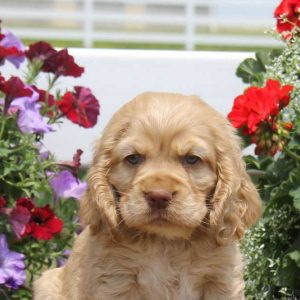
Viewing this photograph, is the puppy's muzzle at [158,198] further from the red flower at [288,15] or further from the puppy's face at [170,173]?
the red flower at [288,15]

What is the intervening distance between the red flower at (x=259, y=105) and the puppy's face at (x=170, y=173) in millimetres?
1059

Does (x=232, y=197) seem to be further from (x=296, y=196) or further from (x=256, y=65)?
(x=256, y=65)

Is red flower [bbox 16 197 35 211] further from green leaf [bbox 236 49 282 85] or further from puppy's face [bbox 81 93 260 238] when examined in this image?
green leaf [bbox 236 49 282 85]

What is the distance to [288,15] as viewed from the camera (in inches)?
278

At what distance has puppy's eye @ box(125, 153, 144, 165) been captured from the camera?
4887 millimetres

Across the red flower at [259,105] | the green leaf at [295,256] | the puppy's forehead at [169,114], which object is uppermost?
the puppy's forehead at [169,114]

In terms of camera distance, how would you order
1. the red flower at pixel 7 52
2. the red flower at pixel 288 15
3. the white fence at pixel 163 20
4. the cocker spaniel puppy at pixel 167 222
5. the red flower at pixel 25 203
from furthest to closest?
the white fence at pixel 163 20
the red flower at pixel 288 15
the red flower at pixel 7 52
the red flower at pixel 25 203
the cocker spaniel puppy at pixel 167 222

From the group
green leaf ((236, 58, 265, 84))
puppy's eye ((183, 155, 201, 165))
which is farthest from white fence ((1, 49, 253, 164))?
puppy's eye ((183, 155, 201, 165))

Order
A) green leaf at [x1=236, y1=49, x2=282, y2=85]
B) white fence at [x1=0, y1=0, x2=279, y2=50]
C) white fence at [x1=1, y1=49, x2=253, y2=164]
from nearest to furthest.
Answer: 1. green leaf at [x1=236, y1=49, x2=282, y2=85]
2. white fence at [x1=1, y1=49, x2=253, y2=164]
3. white fence at [x1=0, y1=0, x2=279, y2=50]

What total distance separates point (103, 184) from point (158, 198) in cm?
49

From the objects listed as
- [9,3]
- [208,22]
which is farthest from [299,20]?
[9,3]

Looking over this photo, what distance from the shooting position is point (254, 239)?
21.9 ft

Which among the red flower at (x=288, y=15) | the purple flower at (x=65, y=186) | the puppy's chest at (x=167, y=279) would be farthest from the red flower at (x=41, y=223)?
the red flower at (x=288, y=15)

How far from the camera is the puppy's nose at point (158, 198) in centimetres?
466
